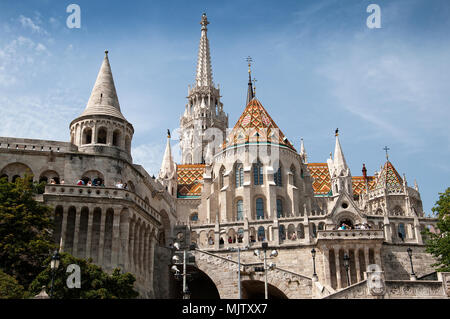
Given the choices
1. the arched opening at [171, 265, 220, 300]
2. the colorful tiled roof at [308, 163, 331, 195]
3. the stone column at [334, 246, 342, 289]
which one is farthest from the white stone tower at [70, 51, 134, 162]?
the colorful tiled roof at [308, 163, 331, 195]

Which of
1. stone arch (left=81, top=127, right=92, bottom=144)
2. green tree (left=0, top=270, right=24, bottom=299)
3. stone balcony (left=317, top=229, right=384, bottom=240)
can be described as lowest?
green tree (left=0, top=270, right=24, bottom=299)

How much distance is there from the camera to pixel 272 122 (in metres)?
53.8

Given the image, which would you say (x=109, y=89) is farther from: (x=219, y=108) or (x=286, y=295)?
(x=219, y=108)

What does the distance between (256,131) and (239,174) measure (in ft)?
15.0

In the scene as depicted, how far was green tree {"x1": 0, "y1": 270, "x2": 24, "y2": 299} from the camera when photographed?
2252cm

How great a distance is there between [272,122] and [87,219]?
2683cm

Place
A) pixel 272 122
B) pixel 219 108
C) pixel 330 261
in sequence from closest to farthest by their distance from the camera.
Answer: pixel 330 261, pixel 272 122, pixel 219 108

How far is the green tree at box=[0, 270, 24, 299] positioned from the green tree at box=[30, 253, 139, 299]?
120 cm

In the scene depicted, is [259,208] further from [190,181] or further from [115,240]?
[115,240]

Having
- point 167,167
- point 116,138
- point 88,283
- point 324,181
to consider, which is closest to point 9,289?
point 88,283

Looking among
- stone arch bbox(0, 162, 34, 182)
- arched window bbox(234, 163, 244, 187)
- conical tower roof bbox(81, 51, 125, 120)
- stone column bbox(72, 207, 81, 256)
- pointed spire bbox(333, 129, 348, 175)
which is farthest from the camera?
pointed spire bbox(333, 129, 348, 175)

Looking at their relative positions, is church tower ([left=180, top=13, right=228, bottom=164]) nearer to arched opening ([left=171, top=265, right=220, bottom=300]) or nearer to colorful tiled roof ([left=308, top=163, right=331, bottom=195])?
colorful tiled roof ([left=308, top=163, right=331, bottom=195])

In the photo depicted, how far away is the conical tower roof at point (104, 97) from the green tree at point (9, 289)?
15.2 meters
